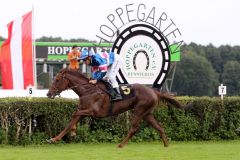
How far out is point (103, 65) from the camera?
44.8 feet

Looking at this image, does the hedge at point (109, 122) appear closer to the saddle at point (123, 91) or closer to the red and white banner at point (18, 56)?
the saddle at point (123, 91)

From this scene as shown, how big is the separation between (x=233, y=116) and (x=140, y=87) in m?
4.67

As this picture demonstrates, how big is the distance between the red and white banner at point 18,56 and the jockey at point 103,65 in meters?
7.72

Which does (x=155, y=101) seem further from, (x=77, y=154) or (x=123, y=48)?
(x=123, y=48)

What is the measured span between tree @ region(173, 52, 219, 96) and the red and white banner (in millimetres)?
54490

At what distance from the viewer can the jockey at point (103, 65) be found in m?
13.5

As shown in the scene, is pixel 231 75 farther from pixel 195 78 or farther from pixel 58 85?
pixel 58 85

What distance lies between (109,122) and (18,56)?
19.2ft

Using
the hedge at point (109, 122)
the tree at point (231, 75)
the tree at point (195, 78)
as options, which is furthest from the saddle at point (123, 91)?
the tree at point (195, 78)

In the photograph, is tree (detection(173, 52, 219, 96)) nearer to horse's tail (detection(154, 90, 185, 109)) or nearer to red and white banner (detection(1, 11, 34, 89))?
red and white banner (detection(1, 11, 34, 89))

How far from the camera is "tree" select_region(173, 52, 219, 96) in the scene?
7688 cm

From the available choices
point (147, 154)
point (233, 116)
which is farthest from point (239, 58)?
point (147, 154)

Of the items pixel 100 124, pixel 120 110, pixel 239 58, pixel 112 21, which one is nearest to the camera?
pixel 120 110

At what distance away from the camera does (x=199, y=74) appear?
8044cm
